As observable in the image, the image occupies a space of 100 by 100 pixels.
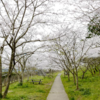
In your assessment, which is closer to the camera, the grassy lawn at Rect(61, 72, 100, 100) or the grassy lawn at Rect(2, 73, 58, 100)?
the grassy lawn at Rect(61, 72, 100, 100)

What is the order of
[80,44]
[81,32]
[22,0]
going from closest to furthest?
[22,0], [81,32], [80,44]

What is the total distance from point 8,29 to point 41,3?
205cm

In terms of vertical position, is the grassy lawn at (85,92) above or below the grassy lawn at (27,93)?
above

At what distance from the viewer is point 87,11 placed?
14.5 feet

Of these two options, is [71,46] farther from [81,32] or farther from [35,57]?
[35,57]

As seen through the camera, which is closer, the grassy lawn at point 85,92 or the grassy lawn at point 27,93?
the grassy lawn at point 85,92

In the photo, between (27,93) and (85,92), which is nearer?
(85,92)

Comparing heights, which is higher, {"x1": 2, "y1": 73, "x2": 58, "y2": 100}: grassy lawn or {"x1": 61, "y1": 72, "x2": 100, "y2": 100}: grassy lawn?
{"x1": 61, "y1": 72, "x2": 100, "y2": 100}: grassy lawn

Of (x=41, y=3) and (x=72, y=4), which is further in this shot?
(x=41, y=3)

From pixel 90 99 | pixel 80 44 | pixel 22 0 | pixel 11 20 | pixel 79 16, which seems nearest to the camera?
pixel 79 16

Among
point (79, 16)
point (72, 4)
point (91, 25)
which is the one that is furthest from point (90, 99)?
point (72, 4)

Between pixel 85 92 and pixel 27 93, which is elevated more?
pixel 85 92

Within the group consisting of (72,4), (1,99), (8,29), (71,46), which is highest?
(72,4)

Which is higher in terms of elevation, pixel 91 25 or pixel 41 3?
pixel 41 3
